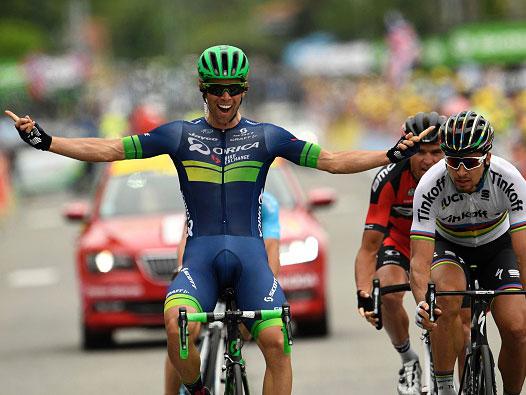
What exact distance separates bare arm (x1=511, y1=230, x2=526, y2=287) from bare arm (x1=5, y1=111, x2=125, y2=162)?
208 cm

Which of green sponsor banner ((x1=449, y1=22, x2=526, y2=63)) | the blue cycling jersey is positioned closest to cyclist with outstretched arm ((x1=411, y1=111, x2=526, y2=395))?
the blue cycling jersey

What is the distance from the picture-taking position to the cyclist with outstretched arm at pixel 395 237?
31.1ft

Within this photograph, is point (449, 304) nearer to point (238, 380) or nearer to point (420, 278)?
point (420, 278)

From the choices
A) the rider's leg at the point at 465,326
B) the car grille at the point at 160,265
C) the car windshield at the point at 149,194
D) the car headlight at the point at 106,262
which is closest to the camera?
the rider's leg at the point at 465,326

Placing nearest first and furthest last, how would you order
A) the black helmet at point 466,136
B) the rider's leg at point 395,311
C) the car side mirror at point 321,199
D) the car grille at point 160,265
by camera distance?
the black helmet at point 466,136 < the rider's leg at point 395,311 < the car grille at point 160,265 < the car side mirror at point 321,199

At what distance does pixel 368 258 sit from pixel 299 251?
5.26 metres

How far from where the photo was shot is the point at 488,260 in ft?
30.1

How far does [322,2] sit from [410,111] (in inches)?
4917

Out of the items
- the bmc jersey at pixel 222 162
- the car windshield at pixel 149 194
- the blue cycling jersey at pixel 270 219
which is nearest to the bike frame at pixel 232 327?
the bmc jersey at pixel 222 162

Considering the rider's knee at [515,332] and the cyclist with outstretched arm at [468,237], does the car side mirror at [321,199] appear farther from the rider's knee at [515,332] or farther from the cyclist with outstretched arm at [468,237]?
the rider's knee at [515,332]

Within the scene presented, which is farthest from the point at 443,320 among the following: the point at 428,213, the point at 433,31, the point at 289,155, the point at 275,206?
the point at 433,31

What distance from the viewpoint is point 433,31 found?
102688 mm

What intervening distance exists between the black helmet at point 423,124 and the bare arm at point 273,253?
3.95 ft

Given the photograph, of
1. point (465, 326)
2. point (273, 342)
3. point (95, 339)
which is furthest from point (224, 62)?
point (95, 339)
